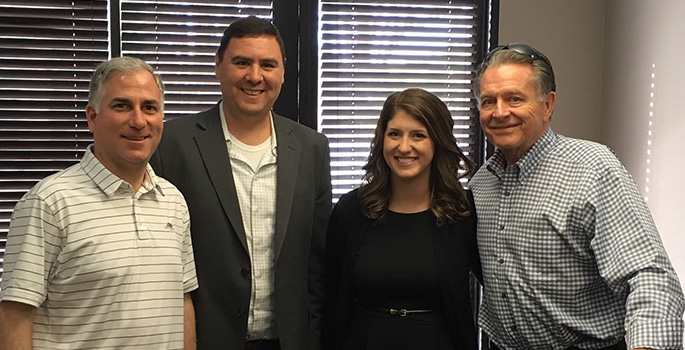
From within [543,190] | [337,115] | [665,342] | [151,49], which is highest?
[151,49]

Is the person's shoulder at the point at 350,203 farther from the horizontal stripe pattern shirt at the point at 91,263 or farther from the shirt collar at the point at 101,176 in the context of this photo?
the shirt collar at the point at 101,176

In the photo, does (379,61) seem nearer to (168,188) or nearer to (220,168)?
(220,168)

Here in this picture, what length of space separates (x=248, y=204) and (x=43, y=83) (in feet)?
4.43

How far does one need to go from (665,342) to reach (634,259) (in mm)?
223

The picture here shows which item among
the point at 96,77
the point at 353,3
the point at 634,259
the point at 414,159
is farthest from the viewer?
the point at 353,3

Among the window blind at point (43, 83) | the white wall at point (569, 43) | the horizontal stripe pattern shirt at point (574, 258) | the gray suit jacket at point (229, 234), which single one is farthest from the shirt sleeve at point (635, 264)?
the window blind at point (43, 83)

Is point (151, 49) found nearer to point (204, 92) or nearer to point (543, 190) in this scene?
point (204, 92)

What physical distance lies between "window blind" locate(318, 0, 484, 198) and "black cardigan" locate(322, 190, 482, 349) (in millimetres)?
943

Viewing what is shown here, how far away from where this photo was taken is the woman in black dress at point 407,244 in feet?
7.22

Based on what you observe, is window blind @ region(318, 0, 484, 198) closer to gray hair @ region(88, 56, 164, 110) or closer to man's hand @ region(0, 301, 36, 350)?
gray hair @ region(88, 56, 164, 110)

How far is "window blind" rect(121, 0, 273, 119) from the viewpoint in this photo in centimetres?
311

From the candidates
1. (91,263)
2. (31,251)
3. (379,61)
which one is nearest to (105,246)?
(91,263)

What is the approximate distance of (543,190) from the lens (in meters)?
2.02

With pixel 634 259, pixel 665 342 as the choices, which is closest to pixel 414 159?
pixel 634 259
